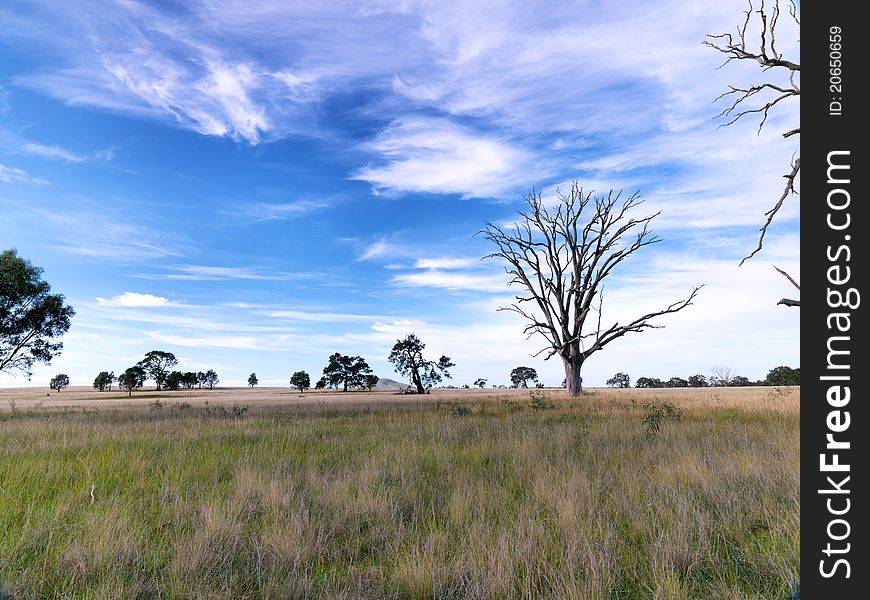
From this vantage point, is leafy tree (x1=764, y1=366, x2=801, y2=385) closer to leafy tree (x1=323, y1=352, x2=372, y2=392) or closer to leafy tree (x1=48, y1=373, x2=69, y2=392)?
leafy tree (x1=323, y1=352, x2=372, y2=392)

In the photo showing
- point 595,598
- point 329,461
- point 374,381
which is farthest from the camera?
point 374,381

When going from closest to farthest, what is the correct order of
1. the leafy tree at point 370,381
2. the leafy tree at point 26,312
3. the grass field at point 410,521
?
the grass field at point 410,521
the leafy tree at point 26,312
the leafy tree at point 370,381

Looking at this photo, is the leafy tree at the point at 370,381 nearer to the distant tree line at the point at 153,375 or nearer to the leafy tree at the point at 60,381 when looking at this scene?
the distant tree line at the point at 153,375

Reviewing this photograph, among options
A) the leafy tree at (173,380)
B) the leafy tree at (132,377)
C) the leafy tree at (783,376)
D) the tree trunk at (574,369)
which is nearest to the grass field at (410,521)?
the tree trunk at (574,369)

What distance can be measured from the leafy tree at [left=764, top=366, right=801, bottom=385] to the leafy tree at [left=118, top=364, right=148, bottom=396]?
4517 inches

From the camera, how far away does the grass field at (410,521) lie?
356 centimetres

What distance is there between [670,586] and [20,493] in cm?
817

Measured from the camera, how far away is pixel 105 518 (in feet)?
16.0
